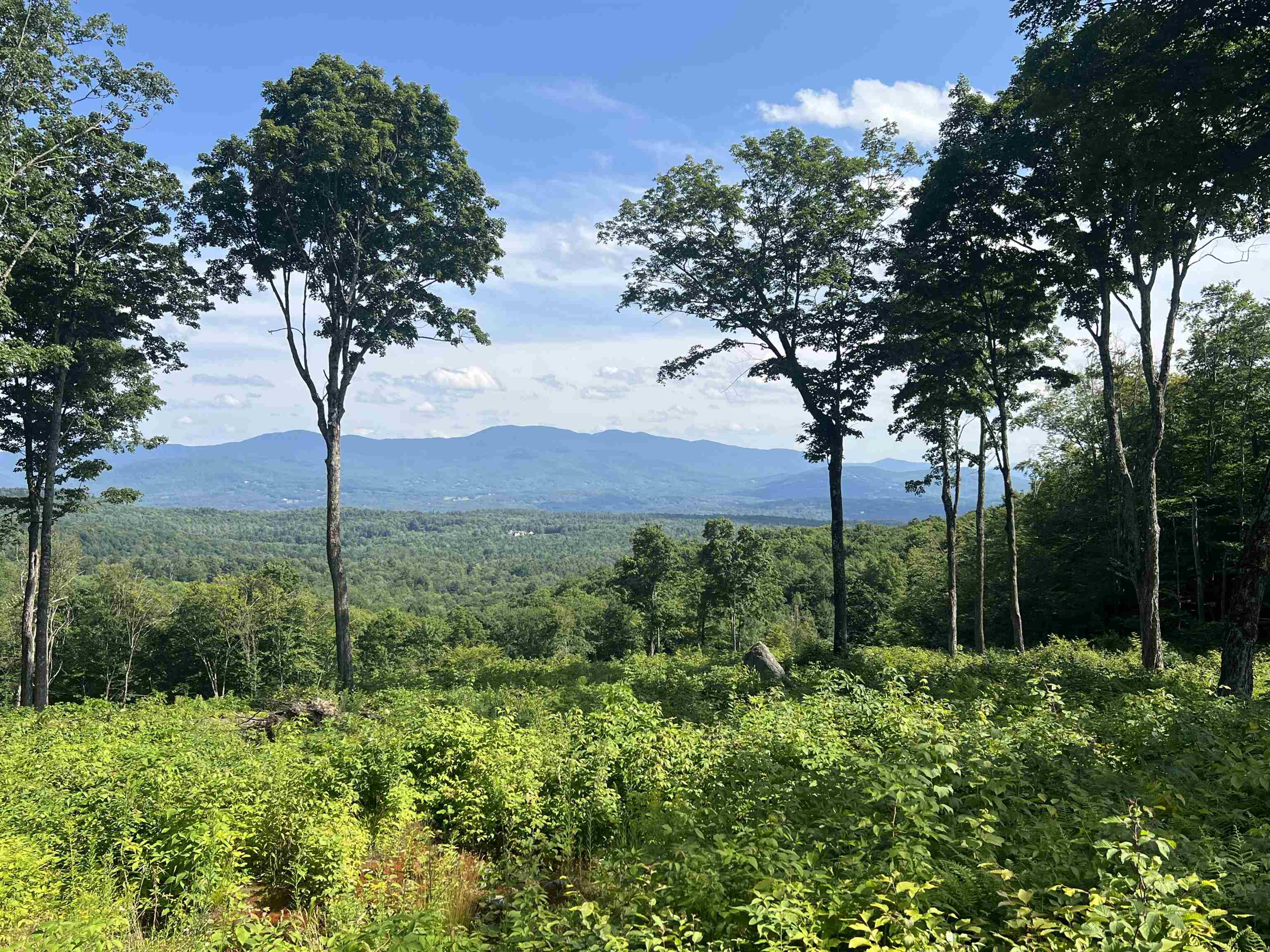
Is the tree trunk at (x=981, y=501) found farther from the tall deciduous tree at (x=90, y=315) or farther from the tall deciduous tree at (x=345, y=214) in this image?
the tall deciduous tree at (x=90, y=315)

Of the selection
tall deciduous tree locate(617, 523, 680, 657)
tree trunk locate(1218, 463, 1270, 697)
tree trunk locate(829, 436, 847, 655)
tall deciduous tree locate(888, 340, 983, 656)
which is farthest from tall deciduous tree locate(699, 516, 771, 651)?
tree trunk locate(1218, 463, 1270, 697)

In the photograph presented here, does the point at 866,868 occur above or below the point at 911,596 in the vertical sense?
above

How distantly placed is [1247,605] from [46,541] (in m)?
26.9

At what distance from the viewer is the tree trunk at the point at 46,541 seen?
17.3 meters

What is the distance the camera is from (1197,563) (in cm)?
2466

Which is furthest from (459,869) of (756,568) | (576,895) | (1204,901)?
(756,568)

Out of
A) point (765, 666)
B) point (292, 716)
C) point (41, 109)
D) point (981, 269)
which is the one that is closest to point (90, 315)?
point (41, 109)

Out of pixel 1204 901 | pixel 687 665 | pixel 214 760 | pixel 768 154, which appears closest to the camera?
pixel 1204 901

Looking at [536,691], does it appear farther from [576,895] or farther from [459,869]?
[576,895]

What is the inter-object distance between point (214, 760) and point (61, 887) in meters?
2.72

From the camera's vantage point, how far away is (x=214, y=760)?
807 centimetres

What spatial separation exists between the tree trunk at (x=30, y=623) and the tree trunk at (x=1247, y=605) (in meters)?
27.4

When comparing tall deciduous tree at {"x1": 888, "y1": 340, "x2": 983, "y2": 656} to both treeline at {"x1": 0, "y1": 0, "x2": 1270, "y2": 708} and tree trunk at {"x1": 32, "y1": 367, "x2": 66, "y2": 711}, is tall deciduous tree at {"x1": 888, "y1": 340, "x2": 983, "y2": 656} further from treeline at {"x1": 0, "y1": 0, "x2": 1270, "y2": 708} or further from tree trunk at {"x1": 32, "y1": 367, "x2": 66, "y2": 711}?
tree trunk at {"x1": 32, "y1": 367, "x2": 66, "y2": 711}

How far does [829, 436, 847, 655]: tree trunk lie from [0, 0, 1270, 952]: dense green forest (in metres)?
0.15
